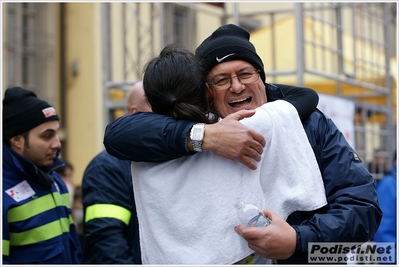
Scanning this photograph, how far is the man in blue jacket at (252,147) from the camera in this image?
2.20 m

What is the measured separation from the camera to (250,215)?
7.20 feet

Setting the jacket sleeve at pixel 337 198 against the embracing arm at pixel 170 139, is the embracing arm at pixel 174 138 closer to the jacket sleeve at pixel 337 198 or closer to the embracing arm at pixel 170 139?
the embracing arm at pixel 170 139

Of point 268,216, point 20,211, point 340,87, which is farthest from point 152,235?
point 340,87

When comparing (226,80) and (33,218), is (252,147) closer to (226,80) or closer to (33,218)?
(226,80)

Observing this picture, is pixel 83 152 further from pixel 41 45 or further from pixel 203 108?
pixel 203 108

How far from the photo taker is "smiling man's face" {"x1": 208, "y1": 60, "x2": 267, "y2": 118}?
2465 millimetres

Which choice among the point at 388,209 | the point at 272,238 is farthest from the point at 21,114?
the point at 388,209

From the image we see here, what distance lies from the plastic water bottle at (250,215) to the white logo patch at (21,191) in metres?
1.86

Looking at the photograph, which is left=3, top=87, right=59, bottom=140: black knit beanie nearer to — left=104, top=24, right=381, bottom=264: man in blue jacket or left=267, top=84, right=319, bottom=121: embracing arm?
left=104, top=24, right=381, bottom=264: man in blue jacket

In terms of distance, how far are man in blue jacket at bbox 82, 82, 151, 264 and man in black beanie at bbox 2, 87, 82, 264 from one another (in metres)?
0.14

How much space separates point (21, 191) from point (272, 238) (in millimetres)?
2008

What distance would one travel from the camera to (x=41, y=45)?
12164 mm

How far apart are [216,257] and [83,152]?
10033 mm

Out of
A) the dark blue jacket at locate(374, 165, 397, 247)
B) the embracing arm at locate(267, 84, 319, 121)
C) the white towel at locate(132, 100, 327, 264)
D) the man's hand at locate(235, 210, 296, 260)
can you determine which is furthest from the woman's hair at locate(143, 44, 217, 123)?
the dark blue jacket at locate(374, 165, 397, 247)
